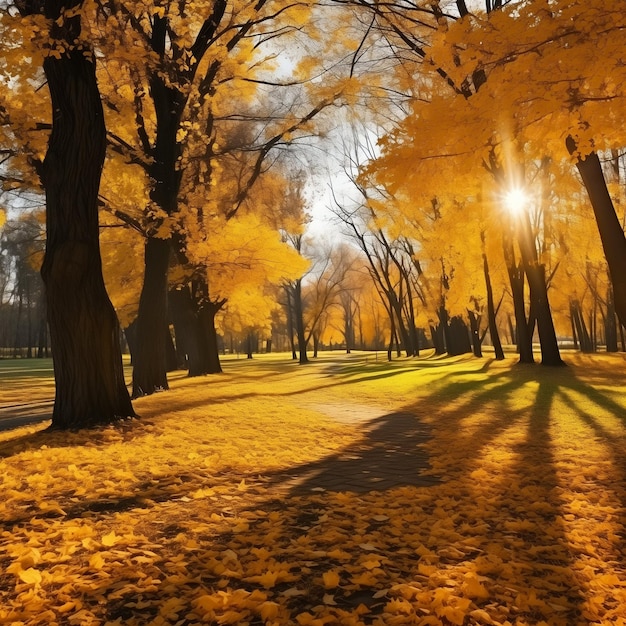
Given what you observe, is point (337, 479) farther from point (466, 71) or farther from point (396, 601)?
point (466, 71)

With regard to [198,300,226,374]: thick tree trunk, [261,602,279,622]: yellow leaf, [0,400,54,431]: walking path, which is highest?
[198,300,226,374]: thick tree trunk

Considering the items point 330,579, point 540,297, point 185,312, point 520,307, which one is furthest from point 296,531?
point 520,307

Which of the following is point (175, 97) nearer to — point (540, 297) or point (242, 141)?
point (242, 141)

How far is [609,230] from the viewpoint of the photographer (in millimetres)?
6883

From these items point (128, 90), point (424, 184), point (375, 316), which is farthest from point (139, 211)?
point (375, 316)

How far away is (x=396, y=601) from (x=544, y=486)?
2.83 m

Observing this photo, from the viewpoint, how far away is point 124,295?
2008cm

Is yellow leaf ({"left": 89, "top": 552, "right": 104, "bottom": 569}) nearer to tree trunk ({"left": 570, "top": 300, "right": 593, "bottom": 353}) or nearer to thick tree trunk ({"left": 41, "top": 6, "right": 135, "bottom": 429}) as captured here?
thick tree trunk ({"left": 41, "top": 6, "right": 135, "bottom": 429})

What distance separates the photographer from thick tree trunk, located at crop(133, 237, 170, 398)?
11516 mm

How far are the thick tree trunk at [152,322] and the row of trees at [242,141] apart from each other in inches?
1.8

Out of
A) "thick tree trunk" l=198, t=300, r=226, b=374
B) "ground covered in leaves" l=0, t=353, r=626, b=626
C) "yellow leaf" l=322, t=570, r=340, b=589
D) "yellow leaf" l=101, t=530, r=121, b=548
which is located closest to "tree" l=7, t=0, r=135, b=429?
"ground covered in leaves" l=0, t=353, r=626, b=626

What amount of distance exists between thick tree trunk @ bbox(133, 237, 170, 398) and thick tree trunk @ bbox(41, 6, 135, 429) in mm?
4957

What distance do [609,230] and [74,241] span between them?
7.25 meters

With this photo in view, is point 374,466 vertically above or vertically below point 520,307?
below
